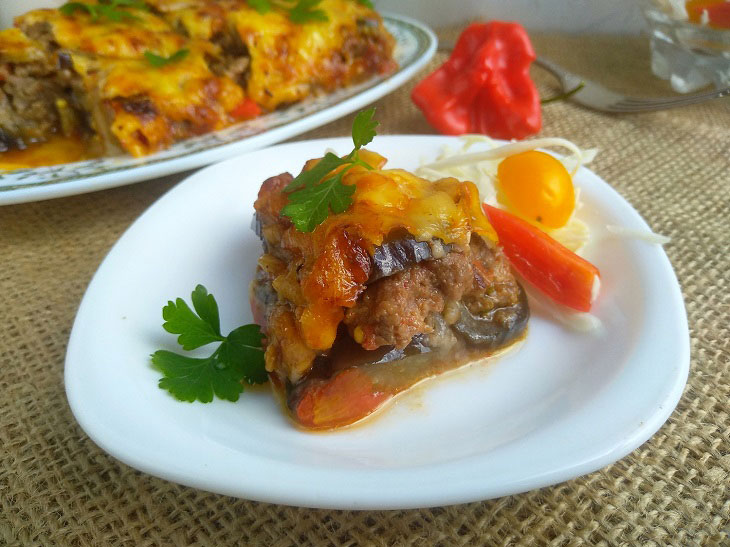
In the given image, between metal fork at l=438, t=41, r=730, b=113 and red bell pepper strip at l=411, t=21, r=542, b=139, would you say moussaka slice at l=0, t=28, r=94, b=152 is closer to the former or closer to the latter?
red bell pepper strip at l=411, t=21, r=542, b=139

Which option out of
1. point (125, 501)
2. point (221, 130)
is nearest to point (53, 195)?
point (221, 130)

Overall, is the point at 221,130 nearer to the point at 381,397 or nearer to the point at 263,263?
the point at 263,263

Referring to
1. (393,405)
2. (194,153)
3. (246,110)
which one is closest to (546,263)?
(393,405)

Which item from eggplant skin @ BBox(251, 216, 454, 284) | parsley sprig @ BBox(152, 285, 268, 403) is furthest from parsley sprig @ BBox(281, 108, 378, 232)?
parsley sprig @ BBox(152, 285, 268, 403)

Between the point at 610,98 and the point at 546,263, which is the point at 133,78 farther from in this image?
the point at 610,98

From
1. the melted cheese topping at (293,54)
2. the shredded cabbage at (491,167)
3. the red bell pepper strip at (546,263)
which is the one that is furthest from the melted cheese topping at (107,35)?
the red bell pepper strip at (546,263)

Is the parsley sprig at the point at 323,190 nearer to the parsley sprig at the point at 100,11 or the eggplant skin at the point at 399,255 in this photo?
the eggplant skin at the point at 399,255
